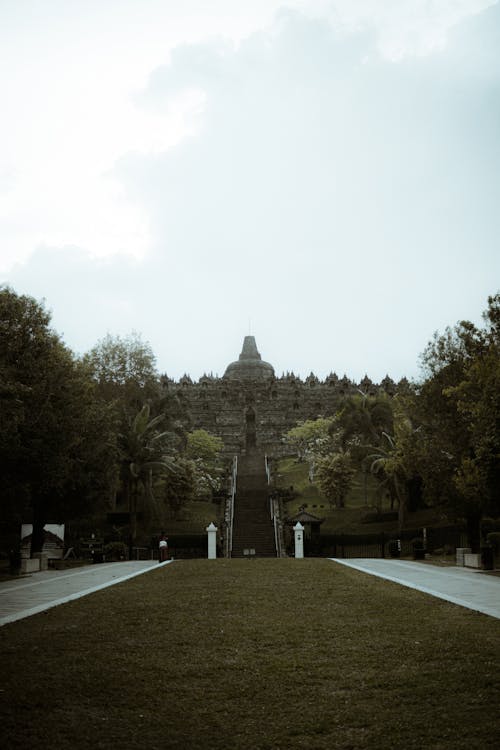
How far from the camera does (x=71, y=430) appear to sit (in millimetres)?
29719

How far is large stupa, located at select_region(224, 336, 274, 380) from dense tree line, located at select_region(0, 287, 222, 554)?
70.2 meters

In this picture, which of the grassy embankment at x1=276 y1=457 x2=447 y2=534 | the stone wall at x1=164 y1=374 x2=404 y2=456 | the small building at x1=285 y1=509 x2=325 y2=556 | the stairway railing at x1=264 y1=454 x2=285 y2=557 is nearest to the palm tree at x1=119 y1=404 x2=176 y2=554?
the stairway railing at x1=264 y1=454 x2=285 y2=557

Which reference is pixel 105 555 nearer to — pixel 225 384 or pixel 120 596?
pixel 120 596

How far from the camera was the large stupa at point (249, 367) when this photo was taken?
126 meters

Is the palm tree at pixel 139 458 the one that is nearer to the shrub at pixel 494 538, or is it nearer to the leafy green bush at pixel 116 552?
the leafy green bush at pixel 116 552

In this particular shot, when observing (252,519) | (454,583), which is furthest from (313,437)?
(454,583)

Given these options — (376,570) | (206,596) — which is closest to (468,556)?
(376,570)

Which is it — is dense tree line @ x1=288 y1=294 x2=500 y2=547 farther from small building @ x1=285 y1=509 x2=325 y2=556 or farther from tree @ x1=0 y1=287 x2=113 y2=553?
tree @ x1=0 y1=287 x2=113 y2=553

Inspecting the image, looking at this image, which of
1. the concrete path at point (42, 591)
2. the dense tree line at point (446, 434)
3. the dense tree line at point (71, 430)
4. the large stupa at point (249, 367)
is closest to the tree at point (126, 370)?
the dense tree line at point (71, 430)

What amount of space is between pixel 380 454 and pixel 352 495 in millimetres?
11084

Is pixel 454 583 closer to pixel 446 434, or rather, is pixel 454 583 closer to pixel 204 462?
pixel 446 434

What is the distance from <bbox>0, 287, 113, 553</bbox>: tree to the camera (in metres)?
25.1

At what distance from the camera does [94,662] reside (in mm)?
8320

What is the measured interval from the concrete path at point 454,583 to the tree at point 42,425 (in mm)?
11966
